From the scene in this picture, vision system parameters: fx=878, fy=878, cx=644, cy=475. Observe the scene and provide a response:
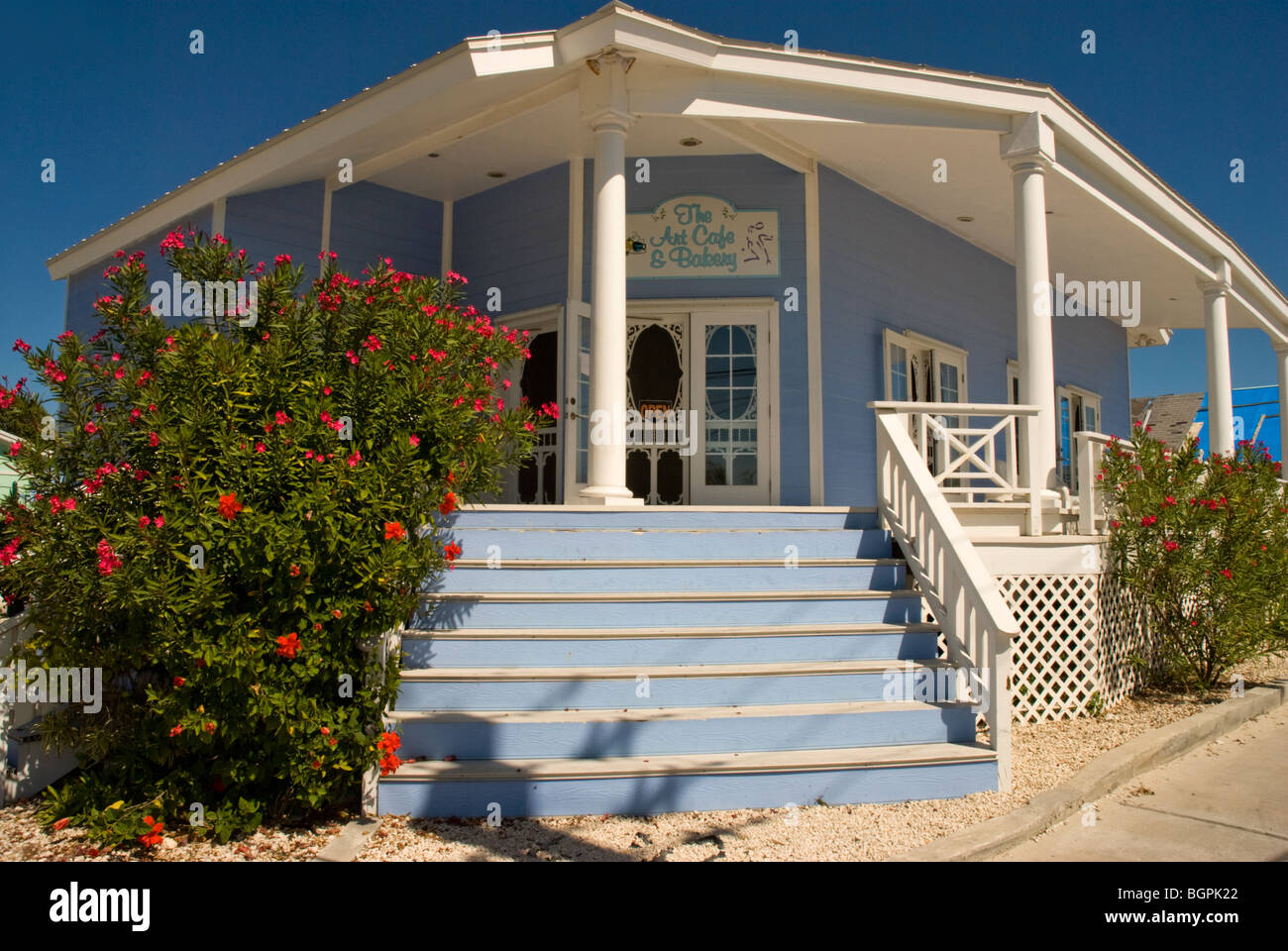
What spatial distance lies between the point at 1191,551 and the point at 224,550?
21.7 feet

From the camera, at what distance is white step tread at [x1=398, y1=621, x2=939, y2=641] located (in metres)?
4.68

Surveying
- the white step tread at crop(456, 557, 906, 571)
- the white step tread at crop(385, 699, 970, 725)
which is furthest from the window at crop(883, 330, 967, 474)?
the white step tread at crop(385, 699, 970, 725)

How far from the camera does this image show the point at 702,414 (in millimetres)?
8820

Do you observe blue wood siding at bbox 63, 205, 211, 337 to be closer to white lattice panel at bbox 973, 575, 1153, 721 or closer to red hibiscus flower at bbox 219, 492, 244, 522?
red hibiscus flower at bbox 219, 492, 244, 522

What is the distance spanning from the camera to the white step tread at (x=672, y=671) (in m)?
4.42

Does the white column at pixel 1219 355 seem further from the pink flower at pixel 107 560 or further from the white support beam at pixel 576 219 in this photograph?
the pink flower at pixel 107 560

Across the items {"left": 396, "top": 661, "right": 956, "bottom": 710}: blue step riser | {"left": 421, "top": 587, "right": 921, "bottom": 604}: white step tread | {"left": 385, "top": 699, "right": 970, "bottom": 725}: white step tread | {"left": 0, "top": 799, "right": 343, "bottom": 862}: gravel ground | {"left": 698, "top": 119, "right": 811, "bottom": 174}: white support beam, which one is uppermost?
{"left": 698, "top": 119, "right": 811, "bottom": 174}: white support beam

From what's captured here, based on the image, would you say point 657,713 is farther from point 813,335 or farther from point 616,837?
point 813,335

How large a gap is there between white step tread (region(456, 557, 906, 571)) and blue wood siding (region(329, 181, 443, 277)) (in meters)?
5.26

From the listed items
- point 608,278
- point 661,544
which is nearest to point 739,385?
point 608,278

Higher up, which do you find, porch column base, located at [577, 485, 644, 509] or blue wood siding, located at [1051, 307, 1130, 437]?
blue wood siding, located at [1051, 307, 1130, 437]

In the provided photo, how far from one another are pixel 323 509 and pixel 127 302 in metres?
1.59

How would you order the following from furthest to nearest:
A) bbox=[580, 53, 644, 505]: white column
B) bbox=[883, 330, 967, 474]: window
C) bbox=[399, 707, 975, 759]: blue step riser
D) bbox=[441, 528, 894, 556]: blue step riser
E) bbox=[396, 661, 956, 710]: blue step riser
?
bbox=[883, 330, 967, 474]: window, bbox=[580, 53, 644, 505]: white column, bbox=[441, 528, 894, 556]: blue step riser, bbox=[396, 661, 956, 710]: blue step riser, bbox=[399, 707, 975, 759]: blue step riser
